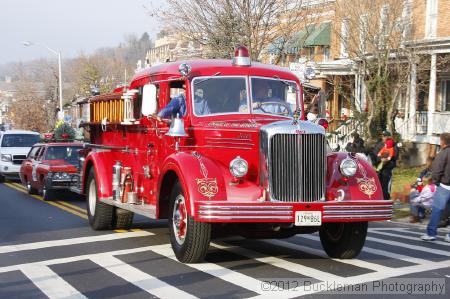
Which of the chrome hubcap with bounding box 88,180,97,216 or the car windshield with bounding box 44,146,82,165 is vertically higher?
the car windshield with bounding box 44,146,82,165

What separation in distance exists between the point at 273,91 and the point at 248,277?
118 inches

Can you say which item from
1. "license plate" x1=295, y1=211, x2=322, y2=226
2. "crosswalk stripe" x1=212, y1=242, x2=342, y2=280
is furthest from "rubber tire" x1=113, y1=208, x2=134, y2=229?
"license plate" x1=295, y1=211, x2=322, y2=226

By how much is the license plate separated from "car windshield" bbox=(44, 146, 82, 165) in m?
11.7

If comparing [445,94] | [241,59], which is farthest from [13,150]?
[241,59]

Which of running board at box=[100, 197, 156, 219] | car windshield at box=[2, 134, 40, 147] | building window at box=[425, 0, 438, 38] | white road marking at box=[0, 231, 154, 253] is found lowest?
white road marking at box=[0, 231, 154, 253]

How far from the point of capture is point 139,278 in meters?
8.05

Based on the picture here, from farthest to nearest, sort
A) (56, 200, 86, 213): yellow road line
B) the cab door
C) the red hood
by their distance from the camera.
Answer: the cab door
the red hood
(56, 200, 86, 213): yellow road line

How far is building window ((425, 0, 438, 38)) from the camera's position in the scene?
26.1 m

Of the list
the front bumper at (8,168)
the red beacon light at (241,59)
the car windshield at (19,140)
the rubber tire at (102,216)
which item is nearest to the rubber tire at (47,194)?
the rubber tire at (102,216)

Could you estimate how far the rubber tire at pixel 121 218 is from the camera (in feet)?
39.9

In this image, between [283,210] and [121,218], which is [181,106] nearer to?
[283,210]

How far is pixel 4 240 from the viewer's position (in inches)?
440

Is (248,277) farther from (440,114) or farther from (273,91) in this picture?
(440,114)

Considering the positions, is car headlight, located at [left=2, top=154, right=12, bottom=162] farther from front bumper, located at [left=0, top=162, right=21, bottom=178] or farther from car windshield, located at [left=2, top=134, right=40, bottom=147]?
car windshield, located at [left=2, top=134, right=40, bottom=147]
